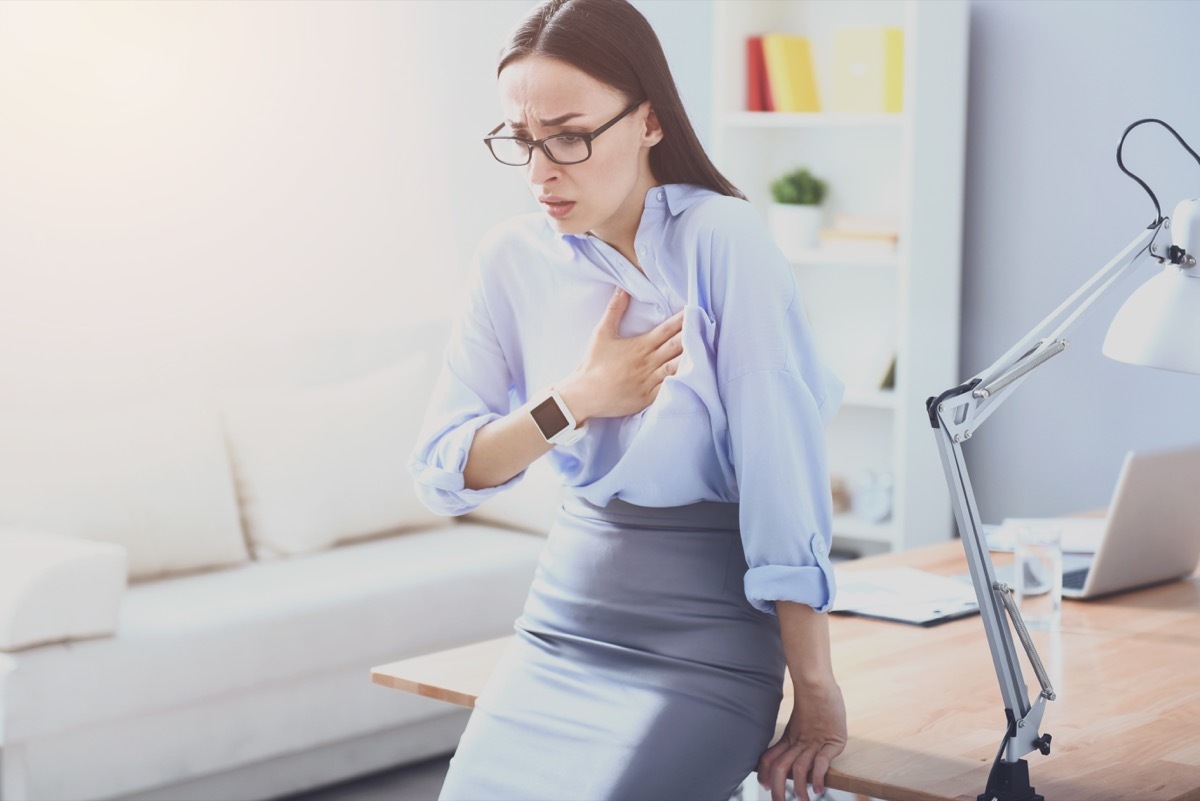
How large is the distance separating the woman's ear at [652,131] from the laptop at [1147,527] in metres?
0.89

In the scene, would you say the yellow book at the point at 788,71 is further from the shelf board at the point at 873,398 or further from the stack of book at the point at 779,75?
the shelf board at the point at 873,398

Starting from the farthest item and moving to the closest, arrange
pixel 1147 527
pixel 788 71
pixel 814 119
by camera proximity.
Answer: pixel 788 71 < pixel 814 119 < pixel 1147 527

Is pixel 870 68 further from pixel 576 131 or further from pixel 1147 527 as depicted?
pixel 576 131

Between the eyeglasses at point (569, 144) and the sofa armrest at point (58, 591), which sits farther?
the sofa armrest at point (58, 591)

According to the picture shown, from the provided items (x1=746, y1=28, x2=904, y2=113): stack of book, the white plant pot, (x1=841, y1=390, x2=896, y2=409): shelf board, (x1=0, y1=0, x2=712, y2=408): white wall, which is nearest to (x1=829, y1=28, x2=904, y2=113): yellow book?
(x1=746, y1=28, x2=904, y2=113): stack of book

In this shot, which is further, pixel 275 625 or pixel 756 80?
pixel 756 80

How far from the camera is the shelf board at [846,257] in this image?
4.11 metres

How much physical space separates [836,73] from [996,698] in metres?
2.98

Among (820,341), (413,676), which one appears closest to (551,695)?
(413,676)

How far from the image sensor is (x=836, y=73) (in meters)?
4.22

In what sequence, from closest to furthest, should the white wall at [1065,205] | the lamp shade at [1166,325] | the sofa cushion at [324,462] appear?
the lamp shade at [1166,325] → the sofa cushion at [324,462] → the white wall at [1065,205]

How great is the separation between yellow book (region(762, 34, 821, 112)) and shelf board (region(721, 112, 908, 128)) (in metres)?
0.05

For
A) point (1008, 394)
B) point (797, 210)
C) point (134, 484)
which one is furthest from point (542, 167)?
point (797, 210)

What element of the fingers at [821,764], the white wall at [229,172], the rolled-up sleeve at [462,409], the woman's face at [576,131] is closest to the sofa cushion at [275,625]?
the white wall at [229,172]
